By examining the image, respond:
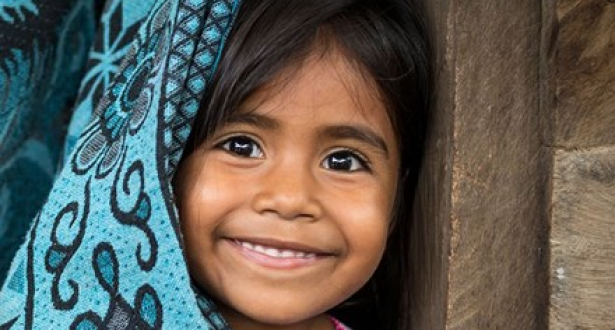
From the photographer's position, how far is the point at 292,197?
1393 millimetres

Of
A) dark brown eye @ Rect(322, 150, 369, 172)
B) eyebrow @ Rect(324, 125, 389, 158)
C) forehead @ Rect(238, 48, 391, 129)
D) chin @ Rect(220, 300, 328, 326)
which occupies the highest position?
forehead @ Rect(238, 48, 391, 129)

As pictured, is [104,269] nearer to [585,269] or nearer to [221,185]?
[221,185]

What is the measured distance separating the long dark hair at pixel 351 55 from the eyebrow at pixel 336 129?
0.06 feet

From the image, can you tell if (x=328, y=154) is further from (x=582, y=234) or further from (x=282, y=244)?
(x=582, y=234)

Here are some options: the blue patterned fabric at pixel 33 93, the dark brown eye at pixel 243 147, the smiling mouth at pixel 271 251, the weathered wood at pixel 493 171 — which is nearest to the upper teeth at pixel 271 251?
the smiling mouth at pixel 271 251

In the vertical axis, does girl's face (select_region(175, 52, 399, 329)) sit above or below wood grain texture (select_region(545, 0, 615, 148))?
below

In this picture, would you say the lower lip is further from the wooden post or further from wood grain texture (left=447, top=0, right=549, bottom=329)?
the wooden post

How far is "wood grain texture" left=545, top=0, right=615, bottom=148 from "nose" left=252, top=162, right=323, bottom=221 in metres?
0.33

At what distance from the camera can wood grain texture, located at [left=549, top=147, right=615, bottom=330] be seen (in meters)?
1.29

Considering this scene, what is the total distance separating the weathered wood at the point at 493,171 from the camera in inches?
51.5

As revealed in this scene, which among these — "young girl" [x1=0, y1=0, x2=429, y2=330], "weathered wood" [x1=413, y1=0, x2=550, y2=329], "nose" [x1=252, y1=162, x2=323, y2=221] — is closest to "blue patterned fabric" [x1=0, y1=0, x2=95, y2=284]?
"young girl" [x1=0, y1=0, x2=429, y2=330]

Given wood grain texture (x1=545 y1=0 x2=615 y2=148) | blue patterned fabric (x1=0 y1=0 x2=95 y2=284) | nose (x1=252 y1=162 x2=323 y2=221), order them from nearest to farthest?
wood grain texture (x1=545 y1=0 x2=615 y2=148), nose (x1=252 y1=162 x2=323 y2=221), blue patterned fabric (x1=0 y1=0 x2=95 y2=284)

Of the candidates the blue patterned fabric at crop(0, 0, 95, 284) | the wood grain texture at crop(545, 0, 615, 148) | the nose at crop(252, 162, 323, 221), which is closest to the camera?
the wood grain texture at crop(545, 0, 615, 148)

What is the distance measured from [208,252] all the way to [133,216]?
16 cm
